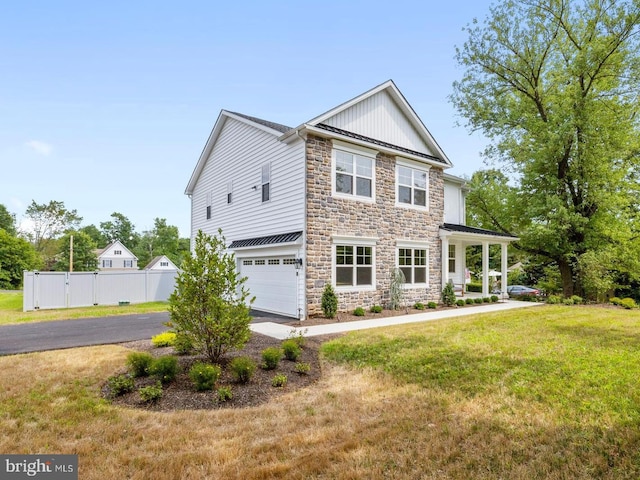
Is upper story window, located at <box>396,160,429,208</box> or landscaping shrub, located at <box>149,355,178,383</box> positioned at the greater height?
upper story window, located at <box>396,160,429,208</box>

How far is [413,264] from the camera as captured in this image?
14.7 meters

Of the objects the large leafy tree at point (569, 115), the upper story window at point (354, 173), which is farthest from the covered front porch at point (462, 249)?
the upper story window at point (354, 173)

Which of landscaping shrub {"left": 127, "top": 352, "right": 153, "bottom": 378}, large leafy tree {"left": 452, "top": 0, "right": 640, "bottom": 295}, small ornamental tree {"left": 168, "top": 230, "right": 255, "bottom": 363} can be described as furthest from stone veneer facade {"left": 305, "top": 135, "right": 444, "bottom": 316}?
large leafy tree {"left": 452, "top": 0, "right": 640, "bottom": 295}

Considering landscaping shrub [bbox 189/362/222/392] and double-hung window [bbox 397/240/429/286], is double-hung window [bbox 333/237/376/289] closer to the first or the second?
double-hung window [bbox 397/240/429/286]

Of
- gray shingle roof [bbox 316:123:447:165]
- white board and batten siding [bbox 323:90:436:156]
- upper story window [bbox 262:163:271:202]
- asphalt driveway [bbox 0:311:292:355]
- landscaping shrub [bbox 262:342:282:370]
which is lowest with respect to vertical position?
asphalt driveway [bbox 0:311:292:355]

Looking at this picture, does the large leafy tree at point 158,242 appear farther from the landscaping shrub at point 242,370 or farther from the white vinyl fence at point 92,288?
the landscaping shrub at point 242,370

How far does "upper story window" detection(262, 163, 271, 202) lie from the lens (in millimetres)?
13575

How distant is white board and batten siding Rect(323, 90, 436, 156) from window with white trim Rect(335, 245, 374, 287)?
444cm

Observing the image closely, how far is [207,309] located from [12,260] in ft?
143

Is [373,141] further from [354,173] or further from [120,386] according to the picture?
[120,386]

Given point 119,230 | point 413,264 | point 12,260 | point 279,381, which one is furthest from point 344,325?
point 119,230

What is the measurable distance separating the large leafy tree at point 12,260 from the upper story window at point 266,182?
37.6 meters

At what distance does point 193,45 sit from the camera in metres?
13.7

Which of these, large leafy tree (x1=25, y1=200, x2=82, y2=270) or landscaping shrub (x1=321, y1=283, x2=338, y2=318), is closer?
landscaping shrub (x1=321, y1=283, x2=338, y2=318)
